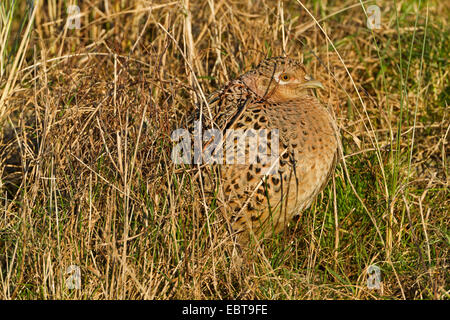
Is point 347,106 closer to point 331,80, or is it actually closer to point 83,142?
point 331,80

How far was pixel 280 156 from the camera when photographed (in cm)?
334

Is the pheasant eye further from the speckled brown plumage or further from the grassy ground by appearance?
the grassy ground

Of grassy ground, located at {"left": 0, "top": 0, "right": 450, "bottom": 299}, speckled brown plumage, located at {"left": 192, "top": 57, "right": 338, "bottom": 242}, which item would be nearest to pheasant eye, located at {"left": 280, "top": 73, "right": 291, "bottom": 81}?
speckled brown plumage, located at {"left": 192, "top": 57, "right": 338, "bottom": 242}

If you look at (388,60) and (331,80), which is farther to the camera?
(388,60)

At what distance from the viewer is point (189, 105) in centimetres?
434

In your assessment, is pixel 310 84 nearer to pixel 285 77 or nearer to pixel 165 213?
pixel 285 77

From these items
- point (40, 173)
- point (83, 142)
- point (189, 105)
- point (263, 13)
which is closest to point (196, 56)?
point (189, 105)

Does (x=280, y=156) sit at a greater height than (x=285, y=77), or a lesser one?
lesser

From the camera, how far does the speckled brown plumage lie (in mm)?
3352

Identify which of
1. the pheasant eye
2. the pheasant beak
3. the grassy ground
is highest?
the pheasant eye

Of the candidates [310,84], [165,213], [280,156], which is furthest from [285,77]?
[165,213]

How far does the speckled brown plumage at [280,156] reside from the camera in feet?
11.0
